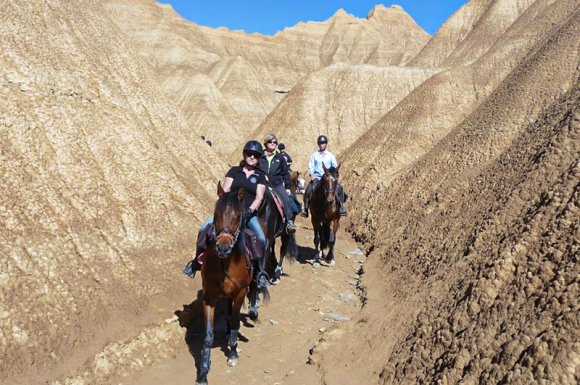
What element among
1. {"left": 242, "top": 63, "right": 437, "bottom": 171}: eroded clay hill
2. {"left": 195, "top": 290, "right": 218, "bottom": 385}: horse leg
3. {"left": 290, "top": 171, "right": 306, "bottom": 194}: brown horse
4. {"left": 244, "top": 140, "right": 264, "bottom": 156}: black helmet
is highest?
{"left": 242, "top": 63, "right": 437, "bottom": 171}: eroded clay hill

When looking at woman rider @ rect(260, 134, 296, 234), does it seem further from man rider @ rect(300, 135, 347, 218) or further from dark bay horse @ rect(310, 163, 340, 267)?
man rider @ rect(300, 135, 347, 218)

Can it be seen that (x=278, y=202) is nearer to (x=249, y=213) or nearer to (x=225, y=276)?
(x=249, y=213)

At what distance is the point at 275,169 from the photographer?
9891 millimetres

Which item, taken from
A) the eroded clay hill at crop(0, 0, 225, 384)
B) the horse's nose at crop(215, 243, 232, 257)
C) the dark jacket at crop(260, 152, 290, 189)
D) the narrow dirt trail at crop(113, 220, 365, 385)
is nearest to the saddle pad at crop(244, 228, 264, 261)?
the horse's nose at crop(215, 243, 232, 257)

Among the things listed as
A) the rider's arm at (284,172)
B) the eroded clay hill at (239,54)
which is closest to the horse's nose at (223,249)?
the rider's arm at (284,172)

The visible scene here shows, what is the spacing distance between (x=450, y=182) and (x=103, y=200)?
9.09 metres

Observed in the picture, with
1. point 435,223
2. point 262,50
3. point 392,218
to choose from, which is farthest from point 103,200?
point 262,50

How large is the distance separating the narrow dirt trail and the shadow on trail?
0.11ft

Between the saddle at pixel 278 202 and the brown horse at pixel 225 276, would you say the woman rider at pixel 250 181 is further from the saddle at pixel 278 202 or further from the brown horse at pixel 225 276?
the saddle at pixel 278 202

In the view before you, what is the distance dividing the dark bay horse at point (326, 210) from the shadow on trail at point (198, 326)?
3.61m

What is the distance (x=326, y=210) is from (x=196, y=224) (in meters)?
3.24

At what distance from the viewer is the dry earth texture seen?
233 inches

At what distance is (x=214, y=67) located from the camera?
73938 millimetres

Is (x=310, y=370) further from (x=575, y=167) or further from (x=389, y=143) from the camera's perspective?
(x=389, y=143)
